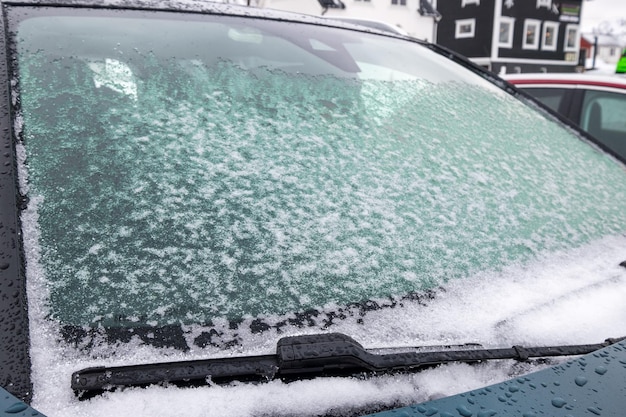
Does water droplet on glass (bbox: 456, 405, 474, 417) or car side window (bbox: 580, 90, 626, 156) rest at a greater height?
water droplet on glass (bbox: 456, 405, 474, 417)

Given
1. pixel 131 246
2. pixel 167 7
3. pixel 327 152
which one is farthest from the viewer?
pixel 167 7

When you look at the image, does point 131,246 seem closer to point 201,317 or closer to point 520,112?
point 201,317

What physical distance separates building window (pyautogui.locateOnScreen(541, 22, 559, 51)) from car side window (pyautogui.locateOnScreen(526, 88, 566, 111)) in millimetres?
25851

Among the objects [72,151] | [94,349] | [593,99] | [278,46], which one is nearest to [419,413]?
[94,349]

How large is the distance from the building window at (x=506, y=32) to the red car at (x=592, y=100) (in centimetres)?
2324

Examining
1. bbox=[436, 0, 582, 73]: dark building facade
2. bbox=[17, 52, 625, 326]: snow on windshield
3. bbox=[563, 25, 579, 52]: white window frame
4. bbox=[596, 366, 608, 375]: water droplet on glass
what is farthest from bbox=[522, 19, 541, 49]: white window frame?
bbox=[596, 366, 608, 375]: water droplet on glass

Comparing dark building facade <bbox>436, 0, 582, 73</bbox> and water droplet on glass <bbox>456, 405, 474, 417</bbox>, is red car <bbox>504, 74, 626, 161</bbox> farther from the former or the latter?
dark building facade <bbox>436, 0, 582, 73</bbox>

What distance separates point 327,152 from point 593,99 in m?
3.28

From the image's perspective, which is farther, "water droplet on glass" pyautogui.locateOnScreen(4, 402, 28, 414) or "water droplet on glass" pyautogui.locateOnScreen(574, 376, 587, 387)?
"water droplet on glass" pyautogui.locateOnScreen(574, 376, 587, 387)

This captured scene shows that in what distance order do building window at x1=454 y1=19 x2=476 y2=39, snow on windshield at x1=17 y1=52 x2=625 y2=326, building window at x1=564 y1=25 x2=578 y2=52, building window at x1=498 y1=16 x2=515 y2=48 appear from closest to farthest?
1. snow on windshield at x1=17 y1=52 x2=625 y2=326
2. building window at x1=498 y1=16 x2=515 y2=48
3. building window at x1=454 y1=19 x2=476 y2=39
4. building window at x1=564 y1=25 x2=578 y2=52

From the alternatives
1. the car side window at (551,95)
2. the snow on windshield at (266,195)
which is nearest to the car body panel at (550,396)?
the snow on windshield at (266,195)

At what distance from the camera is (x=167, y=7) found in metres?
1.41

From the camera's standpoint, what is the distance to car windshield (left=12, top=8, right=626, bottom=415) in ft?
2.49

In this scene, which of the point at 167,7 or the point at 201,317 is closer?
the point at 201,317
